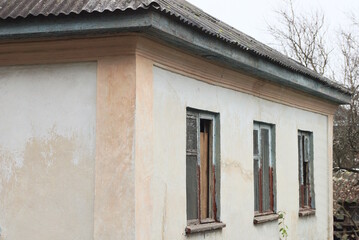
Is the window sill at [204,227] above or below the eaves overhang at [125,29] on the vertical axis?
below

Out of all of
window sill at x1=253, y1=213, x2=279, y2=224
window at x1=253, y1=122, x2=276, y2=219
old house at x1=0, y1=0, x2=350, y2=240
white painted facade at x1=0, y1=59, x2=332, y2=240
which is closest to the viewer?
old house at x1=0, y1=0, x2=350, y2=240

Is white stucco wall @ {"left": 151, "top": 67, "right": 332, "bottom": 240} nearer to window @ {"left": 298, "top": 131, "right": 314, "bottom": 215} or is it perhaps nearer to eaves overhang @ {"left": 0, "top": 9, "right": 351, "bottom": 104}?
window @ {"left": 298, "top": 131, "right": 314, "bottom": 215}

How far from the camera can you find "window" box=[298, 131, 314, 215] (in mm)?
12977

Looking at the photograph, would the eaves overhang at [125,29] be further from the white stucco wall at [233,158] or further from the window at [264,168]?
the window at [264,168]

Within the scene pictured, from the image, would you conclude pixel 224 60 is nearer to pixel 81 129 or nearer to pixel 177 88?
pixel 177 88

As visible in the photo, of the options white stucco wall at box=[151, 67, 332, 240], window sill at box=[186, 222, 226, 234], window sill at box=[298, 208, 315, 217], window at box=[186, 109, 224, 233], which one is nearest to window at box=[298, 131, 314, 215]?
window sill at box=[298, 208, 315, 217]

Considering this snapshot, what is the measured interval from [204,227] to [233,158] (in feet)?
5.07

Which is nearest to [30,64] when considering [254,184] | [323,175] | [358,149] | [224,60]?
[224,60]

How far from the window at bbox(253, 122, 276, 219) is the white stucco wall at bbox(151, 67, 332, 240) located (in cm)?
17

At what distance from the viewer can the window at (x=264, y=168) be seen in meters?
10.7

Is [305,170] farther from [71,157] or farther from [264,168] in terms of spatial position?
[71,157]

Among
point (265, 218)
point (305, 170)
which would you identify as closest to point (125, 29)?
point (265, 218)

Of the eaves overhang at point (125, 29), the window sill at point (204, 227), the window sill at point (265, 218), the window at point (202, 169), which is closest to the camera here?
the eaves overhang at point (125, 29)

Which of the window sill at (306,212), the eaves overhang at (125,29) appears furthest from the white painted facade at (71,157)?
the window sill at (306,212)
